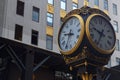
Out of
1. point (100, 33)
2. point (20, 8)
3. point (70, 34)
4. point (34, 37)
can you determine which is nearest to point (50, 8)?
point (20, 8)

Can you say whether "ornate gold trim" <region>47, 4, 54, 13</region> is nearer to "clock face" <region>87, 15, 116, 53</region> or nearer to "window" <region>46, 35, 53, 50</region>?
"window" <region>46, 35, 53, 50</region>

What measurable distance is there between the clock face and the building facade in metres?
22.9

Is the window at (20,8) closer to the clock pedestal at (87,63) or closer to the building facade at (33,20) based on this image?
the building facade at (33,20)

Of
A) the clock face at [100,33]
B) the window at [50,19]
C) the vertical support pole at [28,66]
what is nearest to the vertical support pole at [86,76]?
the clock face at [100,33]

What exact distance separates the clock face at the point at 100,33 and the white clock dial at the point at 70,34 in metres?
0.27

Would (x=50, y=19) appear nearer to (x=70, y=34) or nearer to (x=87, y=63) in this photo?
(x=70, y=34)

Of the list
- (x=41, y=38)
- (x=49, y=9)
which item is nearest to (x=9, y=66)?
(x=41, y=38)

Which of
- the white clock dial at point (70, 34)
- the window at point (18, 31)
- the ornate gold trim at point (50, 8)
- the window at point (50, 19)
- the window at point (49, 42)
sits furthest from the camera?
the ornate gold trim at point (50, 8)

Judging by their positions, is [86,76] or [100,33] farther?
[100,33]

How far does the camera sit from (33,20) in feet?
106

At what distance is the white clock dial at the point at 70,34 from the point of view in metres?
6.59

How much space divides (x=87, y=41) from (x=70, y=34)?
0.59 meters

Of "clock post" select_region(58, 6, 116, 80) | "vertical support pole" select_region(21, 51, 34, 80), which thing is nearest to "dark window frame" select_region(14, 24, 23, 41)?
"vertical support pole" select_region(21, 51, 34, 80)

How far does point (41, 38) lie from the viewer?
3262 cm
